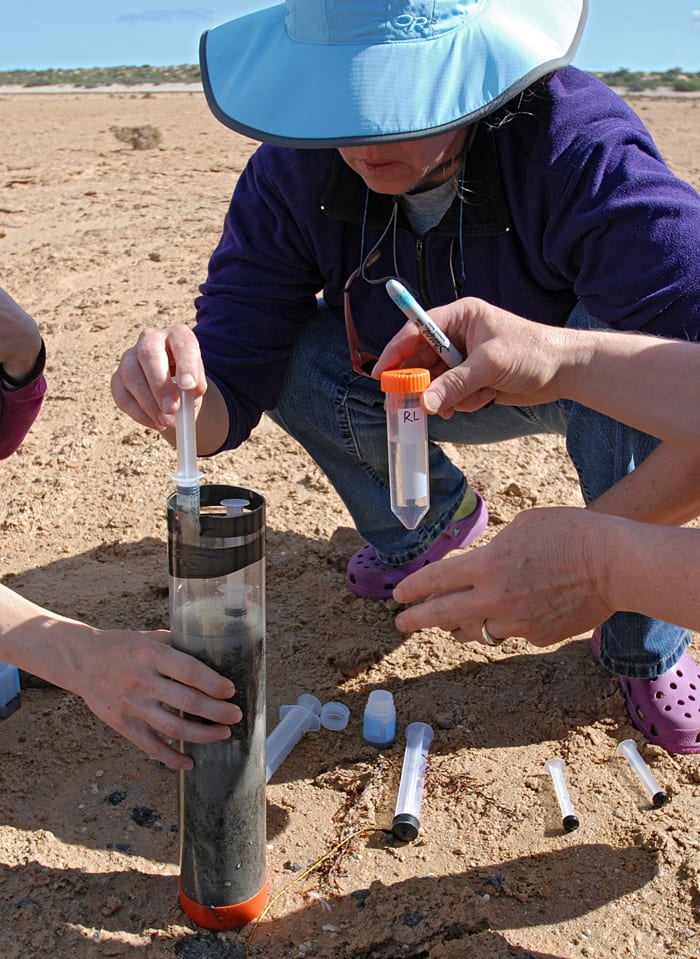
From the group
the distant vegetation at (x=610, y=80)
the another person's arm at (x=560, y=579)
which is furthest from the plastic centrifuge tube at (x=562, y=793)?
the distant vegetation at (x=610, y=80)

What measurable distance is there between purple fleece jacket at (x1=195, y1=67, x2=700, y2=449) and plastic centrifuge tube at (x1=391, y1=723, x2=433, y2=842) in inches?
34.1

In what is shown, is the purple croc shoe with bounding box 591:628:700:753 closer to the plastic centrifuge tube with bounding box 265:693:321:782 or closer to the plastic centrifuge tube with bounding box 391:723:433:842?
the plastic centrifuge tube with bounding box 391:723:433:842

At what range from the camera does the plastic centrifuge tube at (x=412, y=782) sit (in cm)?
203

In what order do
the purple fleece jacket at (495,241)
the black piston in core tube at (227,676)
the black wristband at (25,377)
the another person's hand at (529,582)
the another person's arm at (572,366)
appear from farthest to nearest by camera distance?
the black wristband at (25,377) < the purple fleece jacket at (495,241) < the another person's arm at (572,366) < the another person's hand at (529,582) < the black piston in core tube at (227,676)

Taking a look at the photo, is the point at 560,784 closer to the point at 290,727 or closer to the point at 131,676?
the point at 290,727

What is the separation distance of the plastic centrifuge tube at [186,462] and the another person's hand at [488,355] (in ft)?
1.24

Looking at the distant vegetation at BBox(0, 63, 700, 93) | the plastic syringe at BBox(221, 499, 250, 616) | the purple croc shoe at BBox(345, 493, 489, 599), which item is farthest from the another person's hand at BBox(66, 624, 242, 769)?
the distant vegetation at BBox(0, 63, 700, 93)

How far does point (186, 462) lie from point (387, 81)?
79 cm

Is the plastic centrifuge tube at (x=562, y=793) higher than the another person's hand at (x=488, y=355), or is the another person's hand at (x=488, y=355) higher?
the another person's hand at (x=488, y=355)

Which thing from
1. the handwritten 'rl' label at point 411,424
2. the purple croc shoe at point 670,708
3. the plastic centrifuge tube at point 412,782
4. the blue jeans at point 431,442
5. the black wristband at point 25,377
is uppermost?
the handwritten 'rl' label at point 411,424

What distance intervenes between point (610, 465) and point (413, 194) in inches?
31.2

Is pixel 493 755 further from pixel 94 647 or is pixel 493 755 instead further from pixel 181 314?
pixel 181 314

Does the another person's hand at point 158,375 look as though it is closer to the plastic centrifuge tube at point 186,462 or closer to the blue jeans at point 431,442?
the plastic centrifuge tube at point 186,462

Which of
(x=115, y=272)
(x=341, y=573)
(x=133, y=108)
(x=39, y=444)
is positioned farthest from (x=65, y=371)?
(x=133, y=108)
